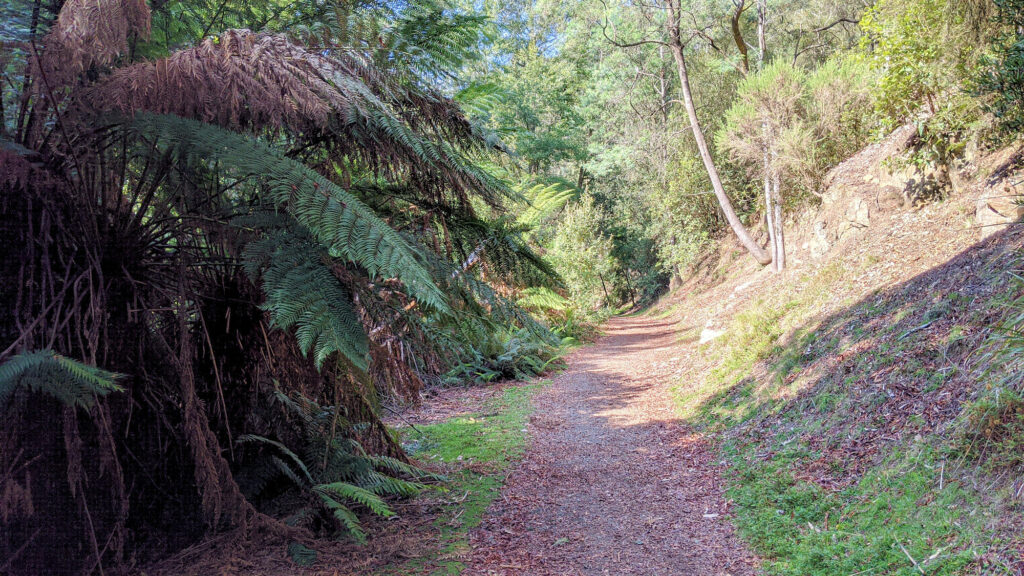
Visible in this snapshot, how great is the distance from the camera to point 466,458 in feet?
18.5

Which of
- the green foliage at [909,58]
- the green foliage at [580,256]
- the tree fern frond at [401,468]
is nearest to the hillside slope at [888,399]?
the green foliage at [909,58]

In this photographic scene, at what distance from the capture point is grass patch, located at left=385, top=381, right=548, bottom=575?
3543 millimetres

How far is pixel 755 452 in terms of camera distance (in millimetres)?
5180

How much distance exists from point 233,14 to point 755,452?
5777 millimetres

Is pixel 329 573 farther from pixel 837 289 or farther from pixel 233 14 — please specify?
pixel 837 289

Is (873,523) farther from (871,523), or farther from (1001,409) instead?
(1001,409)

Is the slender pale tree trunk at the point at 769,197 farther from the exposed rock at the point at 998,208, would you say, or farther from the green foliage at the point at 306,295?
the green foliage at the point at 306,295

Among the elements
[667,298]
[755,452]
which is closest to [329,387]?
[755,452]

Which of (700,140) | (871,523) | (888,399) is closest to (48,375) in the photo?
(871,523)

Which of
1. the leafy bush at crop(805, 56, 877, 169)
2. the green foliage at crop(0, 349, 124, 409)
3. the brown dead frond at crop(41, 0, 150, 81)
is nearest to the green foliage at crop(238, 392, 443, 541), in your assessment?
the green foliage at crop(0, 349, 124, 409)

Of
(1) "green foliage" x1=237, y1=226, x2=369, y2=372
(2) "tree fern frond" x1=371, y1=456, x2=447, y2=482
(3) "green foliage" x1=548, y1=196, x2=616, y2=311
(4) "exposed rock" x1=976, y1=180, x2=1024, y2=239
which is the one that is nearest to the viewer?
(1) "green foliage" x1=237, y1=226, x2=369, y2=372

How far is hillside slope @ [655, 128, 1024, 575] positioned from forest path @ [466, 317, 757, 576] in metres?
0.31

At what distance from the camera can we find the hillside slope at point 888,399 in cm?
306

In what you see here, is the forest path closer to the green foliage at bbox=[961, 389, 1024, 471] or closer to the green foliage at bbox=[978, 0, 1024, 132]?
the green foliage at bbox=[961, 389, 1024, 471]
